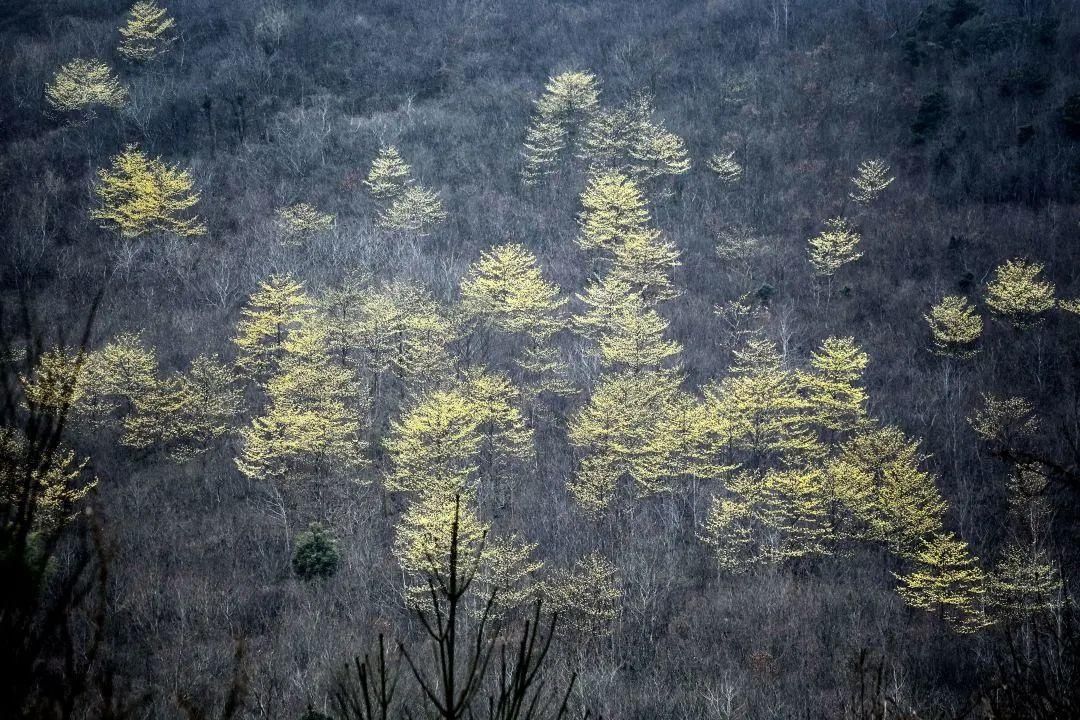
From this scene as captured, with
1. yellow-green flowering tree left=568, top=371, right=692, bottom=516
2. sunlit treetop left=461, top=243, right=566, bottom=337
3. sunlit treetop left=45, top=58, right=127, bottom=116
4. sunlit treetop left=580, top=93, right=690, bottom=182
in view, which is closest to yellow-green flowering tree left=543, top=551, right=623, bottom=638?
yellow-green flowering tree left=568, top=371, right=692, bottom=516

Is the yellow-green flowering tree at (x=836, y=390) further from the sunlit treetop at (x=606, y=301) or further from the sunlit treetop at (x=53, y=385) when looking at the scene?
the sunlit treetop at (x=53, y=385)

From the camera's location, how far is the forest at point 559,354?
2336cm

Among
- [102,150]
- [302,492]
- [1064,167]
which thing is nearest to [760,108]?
[1064,167]

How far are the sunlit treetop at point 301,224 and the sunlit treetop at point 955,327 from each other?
39857mm

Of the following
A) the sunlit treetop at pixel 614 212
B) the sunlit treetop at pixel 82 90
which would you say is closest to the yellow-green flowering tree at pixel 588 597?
the sunlit treetop at pixel 614 212

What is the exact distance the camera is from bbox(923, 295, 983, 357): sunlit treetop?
119 ft

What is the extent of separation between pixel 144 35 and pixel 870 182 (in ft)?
218

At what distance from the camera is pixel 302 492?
106 feet

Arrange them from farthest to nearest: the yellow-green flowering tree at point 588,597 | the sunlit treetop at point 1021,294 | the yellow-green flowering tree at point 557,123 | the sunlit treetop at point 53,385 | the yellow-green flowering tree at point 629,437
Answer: the yellow-green flowering tree at point 557,123, the sunlit treetop at point 1021,294, the yellow-green flowering tree at point 629,437, the yellow-green flowering tree at point 588,597, the sunlit treetop at point 53,385

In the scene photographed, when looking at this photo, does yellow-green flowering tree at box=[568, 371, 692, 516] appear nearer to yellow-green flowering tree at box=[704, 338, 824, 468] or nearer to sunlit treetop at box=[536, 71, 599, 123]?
yellow-green flowering tree at box=[704, 338, 824, 468]

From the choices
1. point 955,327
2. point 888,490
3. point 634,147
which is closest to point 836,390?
point 888,490

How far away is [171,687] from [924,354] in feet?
128

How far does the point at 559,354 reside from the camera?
125 feet

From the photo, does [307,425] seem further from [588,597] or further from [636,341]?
[636,341]
